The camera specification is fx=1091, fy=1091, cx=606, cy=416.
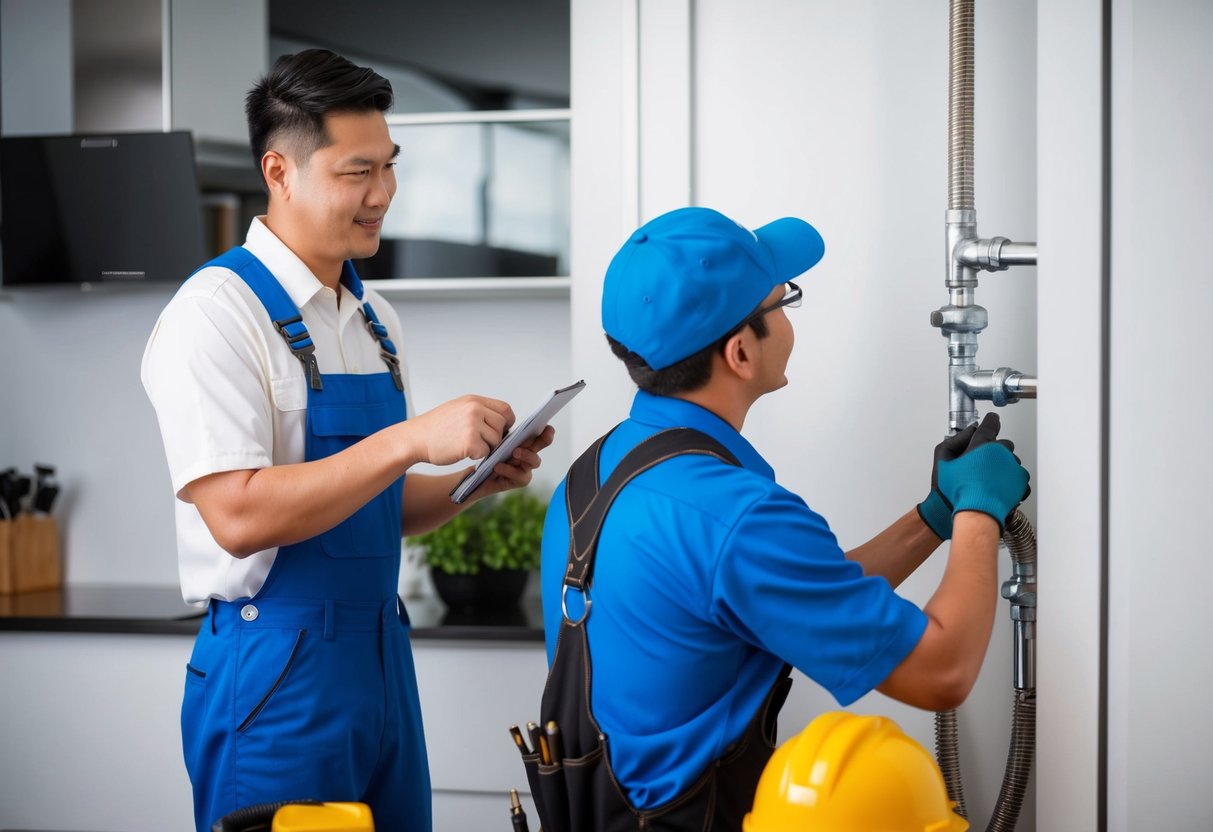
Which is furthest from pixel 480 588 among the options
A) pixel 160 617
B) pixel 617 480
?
pixel 617 480

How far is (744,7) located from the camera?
171 cm

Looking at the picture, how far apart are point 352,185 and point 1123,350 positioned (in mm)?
1027

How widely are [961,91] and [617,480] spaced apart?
755mm

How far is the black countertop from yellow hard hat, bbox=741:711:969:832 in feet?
4.20

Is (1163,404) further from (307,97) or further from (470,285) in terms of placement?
(470,285)

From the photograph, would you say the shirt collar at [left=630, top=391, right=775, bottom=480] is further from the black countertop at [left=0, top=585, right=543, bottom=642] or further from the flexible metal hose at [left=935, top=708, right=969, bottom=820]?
the black countertop at [left=0, top=585, right=543, bottom=642]

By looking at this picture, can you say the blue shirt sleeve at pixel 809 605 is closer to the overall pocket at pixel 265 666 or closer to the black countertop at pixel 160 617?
the overall pocket at pixel 265 666

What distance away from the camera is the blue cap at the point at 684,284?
1.13 metres

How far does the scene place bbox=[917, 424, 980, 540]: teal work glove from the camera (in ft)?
4.50

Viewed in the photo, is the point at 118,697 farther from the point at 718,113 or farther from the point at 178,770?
the point at 718,113

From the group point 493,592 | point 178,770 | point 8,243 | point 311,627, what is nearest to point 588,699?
point 311,627

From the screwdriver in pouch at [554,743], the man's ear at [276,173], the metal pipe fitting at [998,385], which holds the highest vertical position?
the man's ear at [276,173]

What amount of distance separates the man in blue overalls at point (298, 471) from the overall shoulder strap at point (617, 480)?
20 cm

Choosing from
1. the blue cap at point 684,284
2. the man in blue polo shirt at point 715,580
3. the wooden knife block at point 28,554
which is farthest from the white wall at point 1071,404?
the wooden knife block at point 28,554
